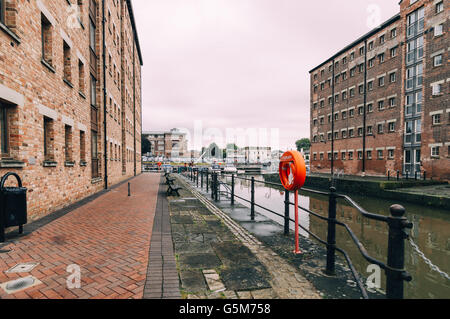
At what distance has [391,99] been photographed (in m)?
29.3

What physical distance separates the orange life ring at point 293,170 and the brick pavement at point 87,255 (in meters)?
2.54

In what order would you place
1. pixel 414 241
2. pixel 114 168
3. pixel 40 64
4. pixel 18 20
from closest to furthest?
pixel 18 20
pixel 40 64
pixel 414 241
pixel 114 168

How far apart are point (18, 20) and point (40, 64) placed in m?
1.30

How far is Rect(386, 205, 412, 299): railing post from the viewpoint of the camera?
1988mm

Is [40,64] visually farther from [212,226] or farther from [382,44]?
[382,44]

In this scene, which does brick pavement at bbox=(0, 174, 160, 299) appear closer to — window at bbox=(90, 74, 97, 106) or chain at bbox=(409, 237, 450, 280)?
chain at bbox=(409, 237, 450, 280)

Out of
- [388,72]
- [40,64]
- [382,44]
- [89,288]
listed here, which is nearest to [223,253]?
[89,288]

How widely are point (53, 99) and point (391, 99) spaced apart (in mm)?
32773

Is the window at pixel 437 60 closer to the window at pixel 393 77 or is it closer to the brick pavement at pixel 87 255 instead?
the window at pixel 393 77

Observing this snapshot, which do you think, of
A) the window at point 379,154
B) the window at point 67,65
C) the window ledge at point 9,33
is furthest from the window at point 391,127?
the window ledge at point 9,33

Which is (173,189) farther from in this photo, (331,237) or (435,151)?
(435,151)

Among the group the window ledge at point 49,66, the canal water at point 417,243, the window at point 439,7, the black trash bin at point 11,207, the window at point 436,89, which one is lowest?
the canal water at point 417,243

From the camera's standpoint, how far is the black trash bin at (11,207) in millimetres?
4789
